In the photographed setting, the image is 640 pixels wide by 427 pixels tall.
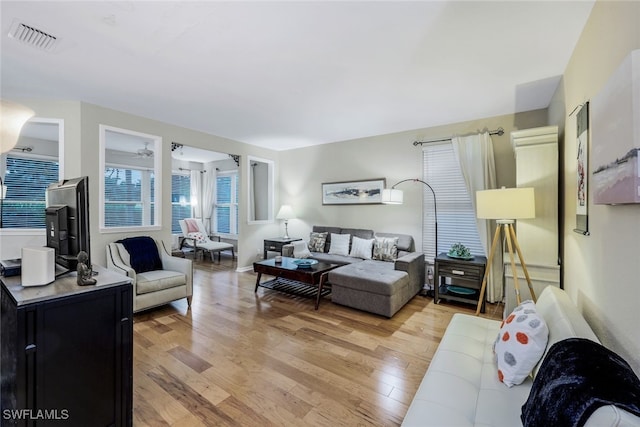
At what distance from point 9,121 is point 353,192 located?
415 centimetres

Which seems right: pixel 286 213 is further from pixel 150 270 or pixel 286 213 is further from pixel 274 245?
pixel 150 270

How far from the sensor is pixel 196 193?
752 centimetres

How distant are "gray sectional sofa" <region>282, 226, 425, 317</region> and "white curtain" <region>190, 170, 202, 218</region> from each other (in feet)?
15.6

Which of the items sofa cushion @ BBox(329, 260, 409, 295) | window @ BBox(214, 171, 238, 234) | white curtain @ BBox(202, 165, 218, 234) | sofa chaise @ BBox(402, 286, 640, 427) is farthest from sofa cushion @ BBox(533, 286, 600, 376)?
white curtain @ BBox(202, 165, 218, 234)

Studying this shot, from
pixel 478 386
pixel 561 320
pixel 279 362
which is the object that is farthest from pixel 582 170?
pixel 279 362

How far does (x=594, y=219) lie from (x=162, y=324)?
3807 mm

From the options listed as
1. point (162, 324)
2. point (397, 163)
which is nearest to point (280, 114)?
point (397, 163)

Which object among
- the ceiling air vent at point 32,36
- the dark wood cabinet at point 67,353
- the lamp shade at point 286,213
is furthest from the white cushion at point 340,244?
the ceiling air vent at point 32,36

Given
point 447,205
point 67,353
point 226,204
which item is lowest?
point 67,353

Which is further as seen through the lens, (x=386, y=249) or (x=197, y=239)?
(x=197, y=239)

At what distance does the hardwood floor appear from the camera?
1.73 m

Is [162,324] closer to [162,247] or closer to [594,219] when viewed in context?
[162,247]

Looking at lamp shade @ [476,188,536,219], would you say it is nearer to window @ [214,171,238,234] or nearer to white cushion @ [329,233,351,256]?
white cushion @ [329,233,351,256]

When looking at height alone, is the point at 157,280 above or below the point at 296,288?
above
